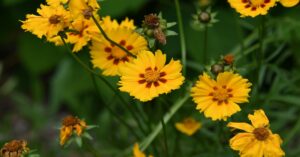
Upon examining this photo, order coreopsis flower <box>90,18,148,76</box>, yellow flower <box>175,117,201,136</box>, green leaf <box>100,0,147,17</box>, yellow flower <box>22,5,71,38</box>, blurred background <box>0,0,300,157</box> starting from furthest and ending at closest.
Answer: green leaf <box>100,0,147,17</box>
blurred background <box>0,0,300,157</box>
yellow flower <box>175,117,201,136</box>
coreopsis flower <box>90,18,148,76</box>
yellow flower <box>22,5,71,38</box>

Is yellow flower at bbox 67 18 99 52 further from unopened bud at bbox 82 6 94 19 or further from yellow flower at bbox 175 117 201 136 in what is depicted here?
yellow flower at bbox 175 117 201 136

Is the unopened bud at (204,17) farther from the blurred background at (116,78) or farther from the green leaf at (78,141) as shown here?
the green leaf at (78,141)

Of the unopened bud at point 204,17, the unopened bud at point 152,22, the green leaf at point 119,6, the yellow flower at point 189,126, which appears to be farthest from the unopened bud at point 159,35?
the green leaf at point 119,6

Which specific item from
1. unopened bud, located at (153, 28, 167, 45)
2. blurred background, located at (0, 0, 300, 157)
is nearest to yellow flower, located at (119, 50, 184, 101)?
unopened bud, located at (153, 28, 167, 45)

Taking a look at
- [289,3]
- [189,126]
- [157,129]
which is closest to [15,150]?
[157,129]

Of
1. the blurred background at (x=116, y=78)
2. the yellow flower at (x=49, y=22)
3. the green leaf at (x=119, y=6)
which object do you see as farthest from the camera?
the green leaf at (x=119, y=6)

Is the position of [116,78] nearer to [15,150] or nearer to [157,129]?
[157,129]

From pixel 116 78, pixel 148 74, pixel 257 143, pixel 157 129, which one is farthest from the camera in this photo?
pixel 116 78
